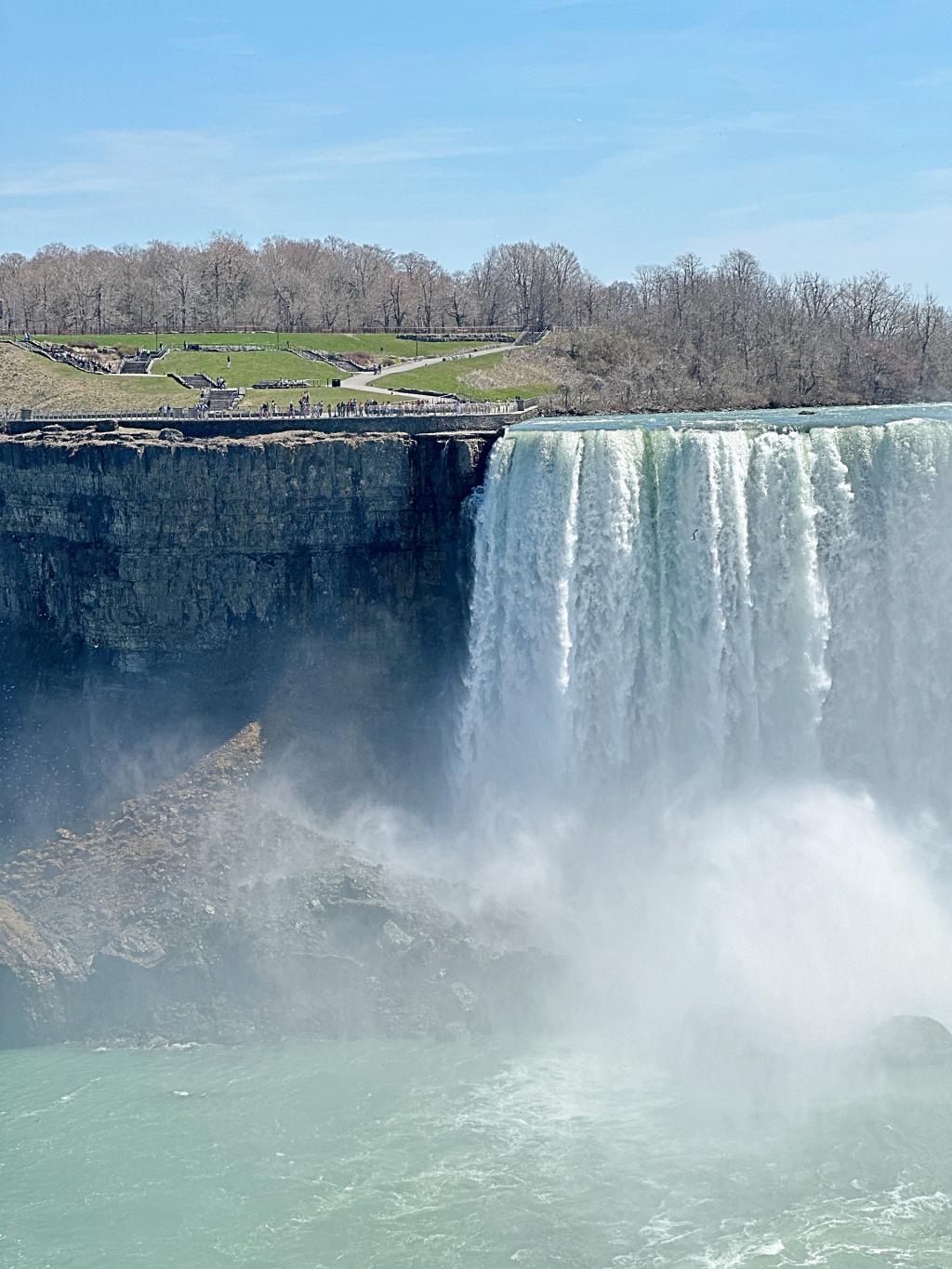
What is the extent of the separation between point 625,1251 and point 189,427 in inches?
1319

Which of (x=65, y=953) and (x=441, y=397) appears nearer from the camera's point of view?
(x=65, y=953)

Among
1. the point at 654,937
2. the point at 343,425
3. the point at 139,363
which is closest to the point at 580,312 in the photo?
the point at 139,363

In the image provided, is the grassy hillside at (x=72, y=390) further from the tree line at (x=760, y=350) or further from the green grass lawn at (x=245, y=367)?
the tree line at (x=760, y=350)

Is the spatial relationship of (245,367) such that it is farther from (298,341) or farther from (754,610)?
(754,610)

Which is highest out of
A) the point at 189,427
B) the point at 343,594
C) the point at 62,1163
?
the point at 189,427

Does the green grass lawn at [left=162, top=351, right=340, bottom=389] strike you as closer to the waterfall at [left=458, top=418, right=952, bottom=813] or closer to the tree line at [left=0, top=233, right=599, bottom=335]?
the tree line at [left=0, top=233, right=599, bottom=335]

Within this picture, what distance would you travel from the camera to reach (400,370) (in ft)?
241

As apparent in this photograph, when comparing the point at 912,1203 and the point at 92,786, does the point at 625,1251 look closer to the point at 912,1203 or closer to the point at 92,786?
the point at 912,1203

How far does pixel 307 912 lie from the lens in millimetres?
39844

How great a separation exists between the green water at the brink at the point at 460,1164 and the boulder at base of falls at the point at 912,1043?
0.41 m

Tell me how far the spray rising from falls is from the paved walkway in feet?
71.7

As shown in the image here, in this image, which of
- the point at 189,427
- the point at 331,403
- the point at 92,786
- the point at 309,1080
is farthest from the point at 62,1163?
the point at 331,403

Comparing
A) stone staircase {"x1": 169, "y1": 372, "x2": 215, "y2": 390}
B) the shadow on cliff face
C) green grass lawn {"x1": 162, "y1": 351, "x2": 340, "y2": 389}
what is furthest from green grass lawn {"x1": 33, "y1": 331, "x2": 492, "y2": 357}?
the shadow on cliff face

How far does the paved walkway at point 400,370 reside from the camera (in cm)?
6650
